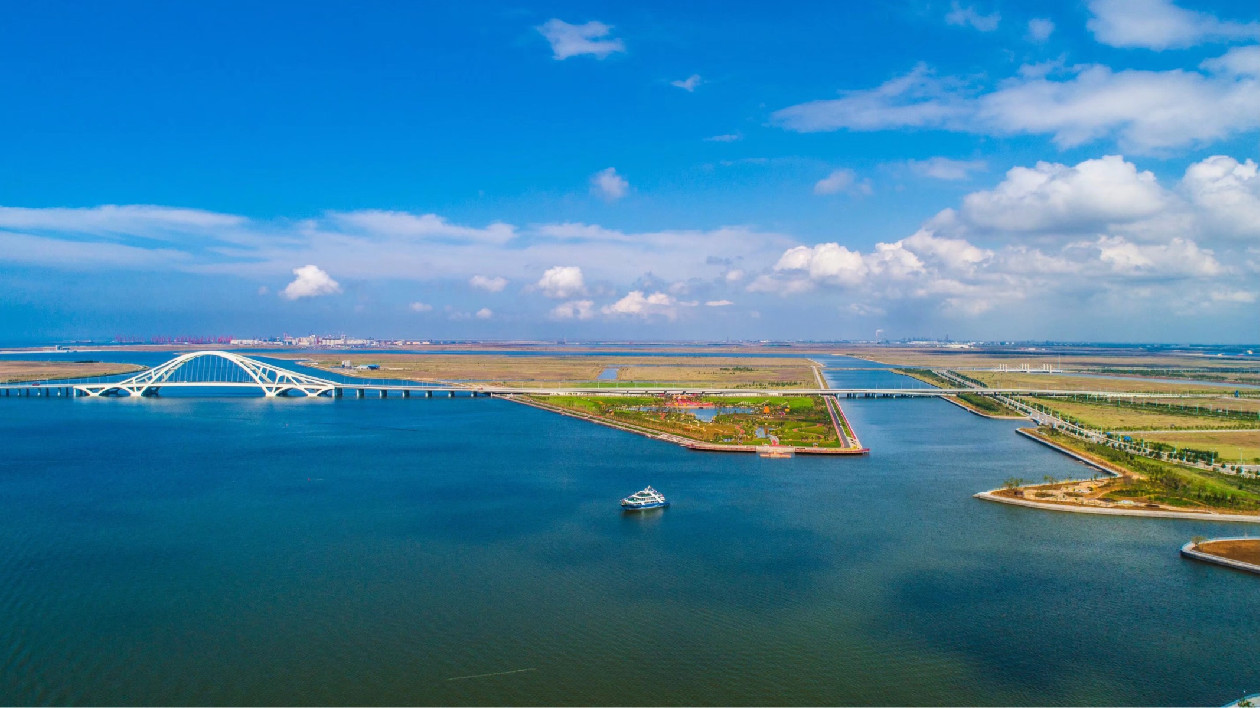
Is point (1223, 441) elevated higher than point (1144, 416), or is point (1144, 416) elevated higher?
point (1144, 416)

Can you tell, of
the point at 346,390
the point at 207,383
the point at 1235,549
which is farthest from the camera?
the point at 346,390

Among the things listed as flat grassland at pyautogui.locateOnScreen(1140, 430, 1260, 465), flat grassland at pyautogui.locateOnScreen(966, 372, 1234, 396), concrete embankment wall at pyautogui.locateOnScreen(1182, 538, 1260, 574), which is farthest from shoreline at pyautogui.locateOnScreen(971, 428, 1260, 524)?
flat grassland at pyautogui.locateOnScreen(966, 372, 1234, 396)

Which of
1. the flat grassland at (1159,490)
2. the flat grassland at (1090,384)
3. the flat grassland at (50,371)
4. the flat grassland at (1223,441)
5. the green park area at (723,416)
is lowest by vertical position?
the flat grassland at (1159,490)

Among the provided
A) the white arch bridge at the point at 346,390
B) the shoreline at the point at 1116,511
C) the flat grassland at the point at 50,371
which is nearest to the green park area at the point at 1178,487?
the shoreline at the point at 1116,511

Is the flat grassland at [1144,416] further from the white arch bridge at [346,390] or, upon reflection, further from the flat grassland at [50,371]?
the flat grassland at [50,371]

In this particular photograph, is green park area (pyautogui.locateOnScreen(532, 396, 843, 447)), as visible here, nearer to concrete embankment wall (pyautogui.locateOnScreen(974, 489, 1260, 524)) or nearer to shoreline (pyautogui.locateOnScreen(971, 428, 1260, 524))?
shoreline (pyautogui.locateOnScreen(971, 428, 1260, 524))

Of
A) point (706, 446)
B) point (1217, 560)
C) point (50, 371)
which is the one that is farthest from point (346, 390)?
point (1217, 560)

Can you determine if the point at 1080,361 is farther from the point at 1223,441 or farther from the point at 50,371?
the point at 50,371

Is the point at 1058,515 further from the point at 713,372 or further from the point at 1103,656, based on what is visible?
the point at 713,372
